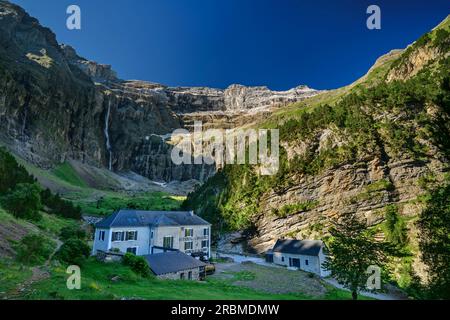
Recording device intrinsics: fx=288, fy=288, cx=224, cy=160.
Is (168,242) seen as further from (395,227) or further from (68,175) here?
(68,175)

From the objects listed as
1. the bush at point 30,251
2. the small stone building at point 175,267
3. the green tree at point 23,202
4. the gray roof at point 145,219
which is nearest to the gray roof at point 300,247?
the gray roof at point 145,219

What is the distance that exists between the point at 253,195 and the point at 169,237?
81.5 ft

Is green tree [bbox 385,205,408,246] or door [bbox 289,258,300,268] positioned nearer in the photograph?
green tree [bbox 385,205,408,246]

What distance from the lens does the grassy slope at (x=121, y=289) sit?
17.9 meters

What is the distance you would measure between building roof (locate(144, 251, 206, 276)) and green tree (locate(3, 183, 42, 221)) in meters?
25.0

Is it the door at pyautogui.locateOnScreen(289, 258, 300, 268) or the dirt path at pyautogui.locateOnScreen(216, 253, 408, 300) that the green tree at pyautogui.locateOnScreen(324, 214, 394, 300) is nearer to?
the dirt path at pyautogui.locateOnScreen(216, 253, 408, 300)

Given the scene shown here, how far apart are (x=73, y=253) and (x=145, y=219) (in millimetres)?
17827

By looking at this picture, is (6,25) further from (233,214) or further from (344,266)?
(344,266)

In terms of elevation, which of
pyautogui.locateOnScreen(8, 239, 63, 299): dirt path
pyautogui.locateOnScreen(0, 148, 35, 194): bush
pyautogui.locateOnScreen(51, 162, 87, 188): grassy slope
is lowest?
pyautogui.locateOnScreen(8, 239, 63, 299): dirt path

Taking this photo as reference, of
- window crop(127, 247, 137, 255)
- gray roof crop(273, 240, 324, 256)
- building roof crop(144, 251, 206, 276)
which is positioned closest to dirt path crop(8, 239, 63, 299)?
building roof crop(144, 251, 206, 276)

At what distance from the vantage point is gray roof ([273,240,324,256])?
50.0 m
